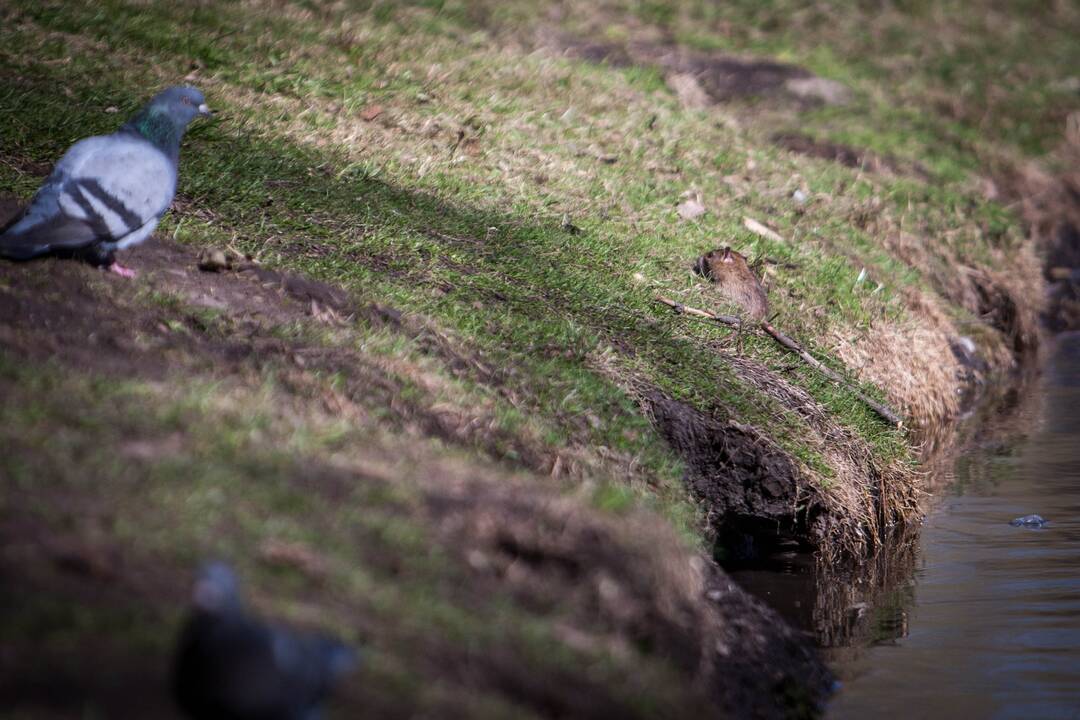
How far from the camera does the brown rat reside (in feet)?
25.7

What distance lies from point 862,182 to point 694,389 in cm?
545

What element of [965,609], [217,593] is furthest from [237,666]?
[965,609]

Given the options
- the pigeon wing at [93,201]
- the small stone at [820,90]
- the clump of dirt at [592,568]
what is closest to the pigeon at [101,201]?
the pigeon wing at [93,201]

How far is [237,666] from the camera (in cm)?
270

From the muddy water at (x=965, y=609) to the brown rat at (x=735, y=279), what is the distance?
1.70 m

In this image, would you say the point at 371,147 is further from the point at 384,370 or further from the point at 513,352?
the point at 384,370

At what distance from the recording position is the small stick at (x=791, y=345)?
7.30 m

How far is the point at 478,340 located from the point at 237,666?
12.0ft

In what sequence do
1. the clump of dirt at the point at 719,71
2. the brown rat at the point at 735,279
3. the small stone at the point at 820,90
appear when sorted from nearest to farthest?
the brown rat at the point at 735,279 < the clump of dirt at the point at 719,71 < the small stone at the point at 820,90

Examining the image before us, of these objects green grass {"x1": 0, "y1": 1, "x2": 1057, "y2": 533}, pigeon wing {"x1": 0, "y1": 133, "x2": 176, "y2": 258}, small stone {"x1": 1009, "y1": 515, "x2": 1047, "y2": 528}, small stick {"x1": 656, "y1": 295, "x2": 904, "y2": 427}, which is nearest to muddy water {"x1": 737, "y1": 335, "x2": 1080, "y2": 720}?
small stone {"x1": 1009, "y1": 515, "x2": 1047, "y2": 528}

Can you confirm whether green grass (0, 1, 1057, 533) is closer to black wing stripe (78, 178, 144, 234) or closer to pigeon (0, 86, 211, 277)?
pigeon (0, 86, 211, 277)

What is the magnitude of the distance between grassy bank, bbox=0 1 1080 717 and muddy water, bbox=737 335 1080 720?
0.32 meters

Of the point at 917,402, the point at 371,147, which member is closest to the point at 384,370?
the point at 371,147

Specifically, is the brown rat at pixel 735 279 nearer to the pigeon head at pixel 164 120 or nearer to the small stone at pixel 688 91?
the pigeon head at pixel 164 120
